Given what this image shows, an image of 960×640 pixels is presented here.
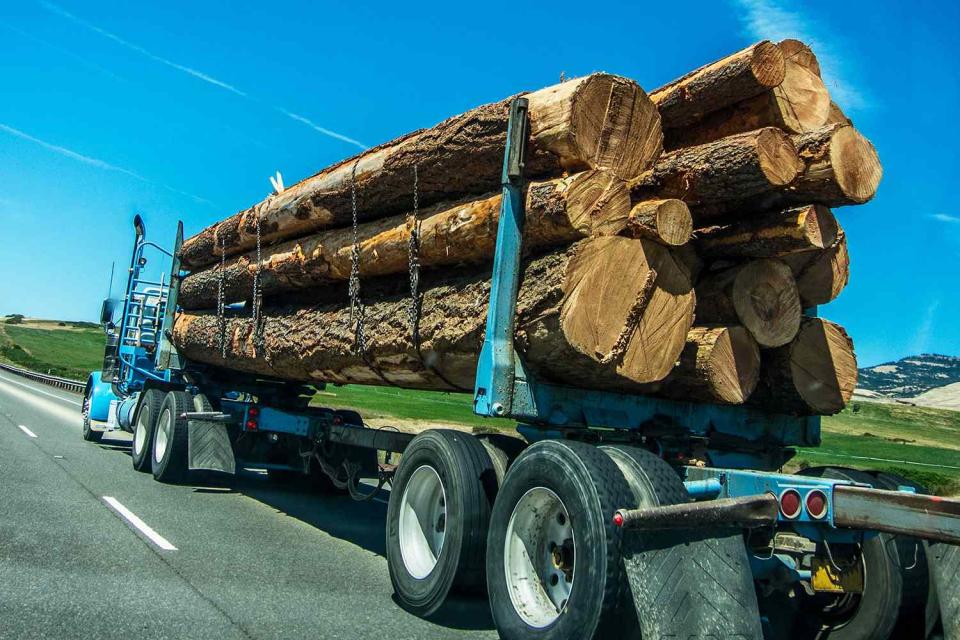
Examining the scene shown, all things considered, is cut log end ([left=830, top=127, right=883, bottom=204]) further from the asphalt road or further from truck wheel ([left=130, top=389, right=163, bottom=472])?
truck wheel ([left=130, top=389, right=163, bottom=472])

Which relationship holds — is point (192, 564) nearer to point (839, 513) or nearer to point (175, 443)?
point (175, 443)

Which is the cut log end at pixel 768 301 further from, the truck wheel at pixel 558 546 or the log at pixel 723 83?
the truck wheel at pixel 558 546

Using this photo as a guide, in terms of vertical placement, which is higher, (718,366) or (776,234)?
(776,234)

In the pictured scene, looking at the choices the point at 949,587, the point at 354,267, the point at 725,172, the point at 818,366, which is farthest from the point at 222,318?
the point at 949,587

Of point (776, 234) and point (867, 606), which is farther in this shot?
point (776, 234)

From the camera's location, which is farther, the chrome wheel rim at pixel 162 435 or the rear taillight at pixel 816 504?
the chrome wheel rim at pixel 162 435

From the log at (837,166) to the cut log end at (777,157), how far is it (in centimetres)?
8

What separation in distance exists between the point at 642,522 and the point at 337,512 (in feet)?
20.6

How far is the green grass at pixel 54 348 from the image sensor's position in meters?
56.8

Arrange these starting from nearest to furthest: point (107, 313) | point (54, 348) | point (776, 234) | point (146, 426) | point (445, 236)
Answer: point (776, 234) < point (445, 236) < point (146, 426) < point (107, 313) < point (54, 348)

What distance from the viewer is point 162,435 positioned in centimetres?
1112

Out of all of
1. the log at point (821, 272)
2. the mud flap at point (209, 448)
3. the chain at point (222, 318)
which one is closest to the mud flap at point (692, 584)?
the log at point (821, 272)

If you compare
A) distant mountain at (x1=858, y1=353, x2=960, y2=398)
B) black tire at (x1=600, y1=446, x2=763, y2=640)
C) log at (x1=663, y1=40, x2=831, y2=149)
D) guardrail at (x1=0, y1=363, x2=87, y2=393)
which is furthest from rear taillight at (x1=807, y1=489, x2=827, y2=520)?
distant mountain at (x1=858, y1=353, x2=960, y2=398)

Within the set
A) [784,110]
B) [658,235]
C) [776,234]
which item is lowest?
[658,235]
